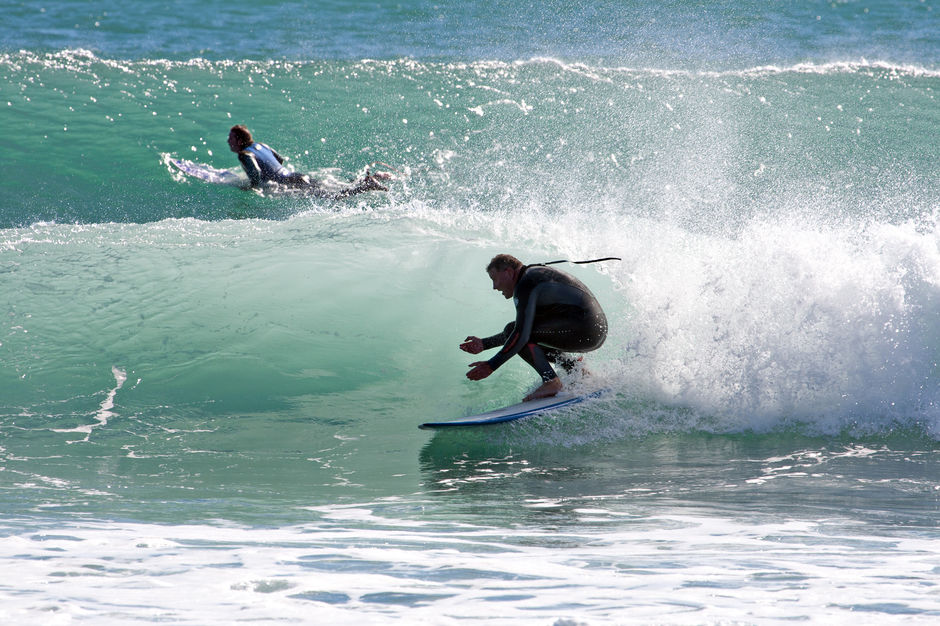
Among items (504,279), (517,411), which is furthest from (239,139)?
(517,411)

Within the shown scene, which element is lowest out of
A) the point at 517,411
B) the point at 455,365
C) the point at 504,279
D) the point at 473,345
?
the point at 517,411

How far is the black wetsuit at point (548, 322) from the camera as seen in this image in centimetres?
598

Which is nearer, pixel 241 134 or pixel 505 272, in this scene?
pixel 505 272

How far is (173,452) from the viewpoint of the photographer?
5.71 m

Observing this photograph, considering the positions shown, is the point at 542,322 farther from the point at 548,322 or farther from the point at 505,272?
the point at 505,272

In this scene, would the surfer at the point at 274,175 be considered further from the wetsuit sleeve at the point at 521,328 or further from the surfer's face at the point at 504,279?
the wetsuit sleeve at the point at 521,328

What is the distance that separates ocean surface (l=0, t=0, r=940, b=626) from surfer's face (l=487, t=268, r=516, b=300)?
93 cm

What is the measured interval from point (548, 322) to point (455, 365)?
1377 millimetres

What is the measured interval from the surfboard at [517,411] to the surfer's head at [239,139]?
22.5ft

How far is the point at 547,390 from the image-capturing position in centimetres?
623

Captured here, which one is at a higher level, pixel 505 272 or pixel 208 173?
pixel 208 173

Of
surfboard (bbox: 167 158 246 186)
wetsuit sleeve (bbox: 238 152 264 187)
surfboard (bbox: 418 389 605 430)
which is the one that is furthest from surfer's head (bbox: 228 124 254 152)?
surfboard (bbox: 418 389 605 430)

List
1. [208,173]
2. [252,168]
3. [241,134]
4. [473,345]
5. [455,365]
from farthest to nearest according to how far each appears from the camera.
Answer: [208,173], [252,168], [241,134], [455,365], [473,345]

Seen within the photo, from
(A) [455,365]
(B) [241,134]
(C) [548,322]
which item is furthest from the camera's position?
(B) [241,134]
